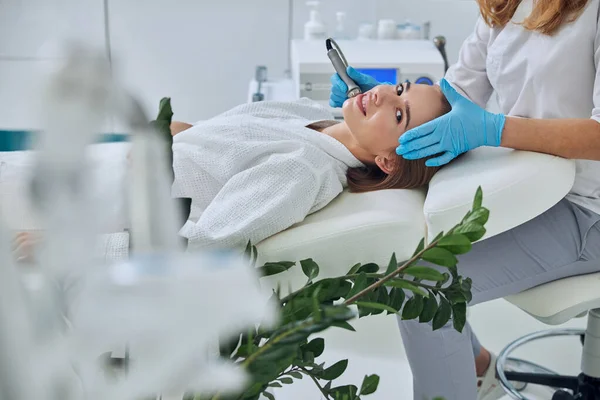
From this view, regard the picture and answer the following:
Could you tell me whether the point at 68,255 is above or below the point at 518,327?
above

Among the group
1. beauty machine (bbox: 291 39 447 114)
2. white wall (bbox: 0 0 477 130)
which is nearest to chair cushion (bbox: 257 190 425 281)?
beauty machine (bbox: 291 39 447 114)

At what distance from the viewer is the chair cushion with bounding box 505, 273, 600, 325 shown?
1.39m

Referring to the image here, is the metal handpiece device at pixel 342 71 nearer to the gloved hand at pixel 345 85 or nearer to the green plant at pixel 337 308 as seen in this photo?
the gloved hand at pixel 345 85

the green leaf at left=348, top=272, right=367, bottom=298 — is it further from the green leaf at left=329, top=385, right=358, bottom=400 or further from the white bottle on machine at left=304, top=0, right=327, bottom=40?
the white bottle on machine at left=304, top=0, right=327, bottom=40

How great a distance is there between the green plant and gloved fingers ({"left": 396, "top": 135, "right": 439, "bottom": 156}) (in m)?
0.64

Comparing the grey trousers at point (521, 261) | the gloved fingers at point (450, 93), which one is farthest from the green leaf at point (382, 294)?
the gloved fingers at point (450, 93)

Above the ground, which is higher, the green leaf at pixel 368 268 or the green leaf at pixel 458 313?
the green leaf at pixel 368 268

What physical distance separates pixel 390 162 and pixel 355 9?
182cm

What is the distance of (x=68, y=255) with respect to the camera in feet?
1.03

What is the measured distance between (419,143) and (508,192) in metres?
0.24

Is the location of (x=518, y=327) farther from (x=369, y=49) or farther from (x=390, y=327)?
(x=369, y=49)

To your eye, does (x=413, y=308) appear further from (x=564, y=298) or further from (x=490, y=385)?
(x=490, y=385)

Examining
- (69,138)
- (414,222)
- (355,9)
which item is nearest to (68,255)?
(69,138)

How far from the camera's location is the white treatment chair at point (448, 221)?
1315mm
